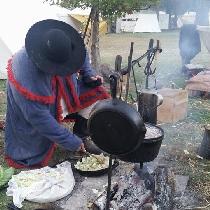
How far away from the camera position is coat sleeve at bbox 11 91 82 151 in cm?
411

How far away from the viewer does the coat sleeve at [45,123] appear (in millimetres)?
4109

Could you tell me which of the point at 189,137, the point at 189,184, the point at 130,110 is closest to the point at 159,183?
the point at 189,184

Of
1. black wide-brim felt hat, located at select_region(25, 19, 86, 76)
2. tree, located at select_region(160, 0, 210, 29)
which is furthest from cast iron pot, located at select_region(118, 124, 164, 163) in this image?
tree, located at select_region(160, 0, 210, 29)

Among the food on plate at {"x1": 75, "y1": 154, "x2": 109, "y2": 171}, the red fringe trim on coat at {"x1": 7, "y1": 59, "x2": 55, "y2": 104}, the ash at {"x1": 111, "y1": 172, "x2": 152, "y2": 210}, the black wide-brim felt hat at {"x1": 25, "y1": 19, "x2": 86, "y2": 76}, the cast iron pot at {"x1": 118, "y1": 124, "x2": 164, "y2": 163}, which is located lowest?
the food on plate at {"x1": 75, "y1": 154, "x2": 109, "y2": 171}

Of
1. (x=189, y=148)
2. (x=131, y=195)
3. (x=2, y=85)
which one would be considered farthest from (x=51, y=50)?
(x=2, y=85)

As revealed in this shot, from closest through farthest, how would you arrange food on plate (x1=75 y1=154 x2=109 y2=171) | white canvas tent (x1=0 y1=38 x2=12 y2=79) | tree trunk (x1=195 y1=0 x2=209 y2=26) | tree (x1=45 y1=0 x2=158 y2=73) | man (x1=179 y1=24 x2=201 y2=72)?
food on plate (x1=75 y1=154 x2=109 y2=171)
tree (x1=45 y1=0 x2=158 y2=73)
white canvas tent (x1=0 y1=38 x2=12 y2=79)
man (x1=179 y1=24 x2=201 y2=72)
tree trunk (x1=195 y1=0 x2=209 y2=26)

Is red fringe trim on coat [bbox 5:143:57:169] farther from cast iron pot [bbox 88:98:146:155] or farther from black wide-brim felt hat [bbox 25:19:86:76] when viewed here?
cast iron pot [bbox 88:98:146:155]

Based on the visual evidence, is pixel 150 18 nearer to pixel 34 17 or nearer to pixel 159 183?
pixel 34 17

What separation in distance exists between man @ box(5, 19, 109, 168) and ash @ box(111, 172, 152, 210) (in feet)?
2.56

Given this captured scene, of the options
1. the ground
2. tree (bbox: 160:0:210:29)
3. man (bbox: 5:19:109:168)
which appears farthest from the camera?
tree (bbox: 160:0:210:29)

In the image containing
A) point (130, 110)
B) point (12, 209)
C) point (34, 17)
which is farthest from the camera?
point (34, 17)

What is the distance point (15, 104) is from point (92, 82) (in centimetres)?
113

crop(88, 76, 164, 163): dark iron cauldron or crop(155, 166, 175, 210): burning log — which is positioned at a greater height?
crop(88, 76, 164, 163): dark iron cauldron

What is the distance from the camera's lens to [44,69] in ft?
13.2
